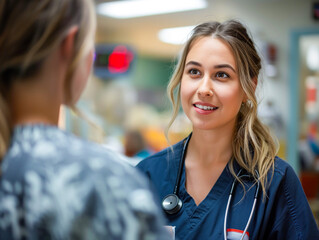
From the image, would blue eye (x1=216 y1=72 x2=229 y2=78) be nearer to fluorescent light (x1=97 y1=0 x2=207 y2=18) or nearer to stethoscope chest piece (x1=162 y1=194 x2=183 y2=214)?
stethoscope chest piece (x1=162 y1=194 x2=183 y2=214)

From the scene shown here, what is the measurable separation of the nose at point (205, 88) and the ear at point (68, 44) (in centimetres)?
62

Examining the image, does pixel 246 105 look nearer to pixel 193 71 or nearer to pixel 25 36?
pixel 193 71

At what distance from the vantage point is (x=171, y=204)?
120cm

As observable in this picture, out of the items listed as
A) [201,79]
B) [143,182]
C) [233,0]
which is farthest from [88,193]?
[233,0]

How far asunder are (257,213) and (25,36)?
86 cm

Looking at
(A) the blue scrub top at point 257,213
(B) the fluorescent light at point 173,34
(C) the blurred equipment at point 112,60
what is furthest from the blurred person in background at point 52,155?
(B) the fluorescent light at point 173,34

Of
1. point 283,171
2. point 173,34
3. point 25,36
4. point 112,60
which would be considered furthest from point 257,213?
point 173,34

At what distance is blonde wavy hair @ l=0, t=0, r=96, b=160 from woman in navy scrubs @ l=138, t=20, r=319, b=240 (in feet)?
2.18

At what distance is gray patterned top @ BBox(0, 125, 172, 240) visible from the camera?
57cm

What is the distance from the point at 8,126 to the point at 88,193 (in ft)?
0.61

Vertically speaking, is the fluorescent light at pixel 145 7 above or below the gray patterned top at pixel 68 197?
above

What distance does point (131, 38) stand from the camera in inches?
258

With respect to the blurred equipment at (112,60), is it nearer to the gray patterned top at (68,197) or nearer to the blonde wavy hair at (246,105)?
the blonde wavy hair at (246,105)

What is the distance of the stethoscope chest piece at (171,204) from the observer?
1.19m
